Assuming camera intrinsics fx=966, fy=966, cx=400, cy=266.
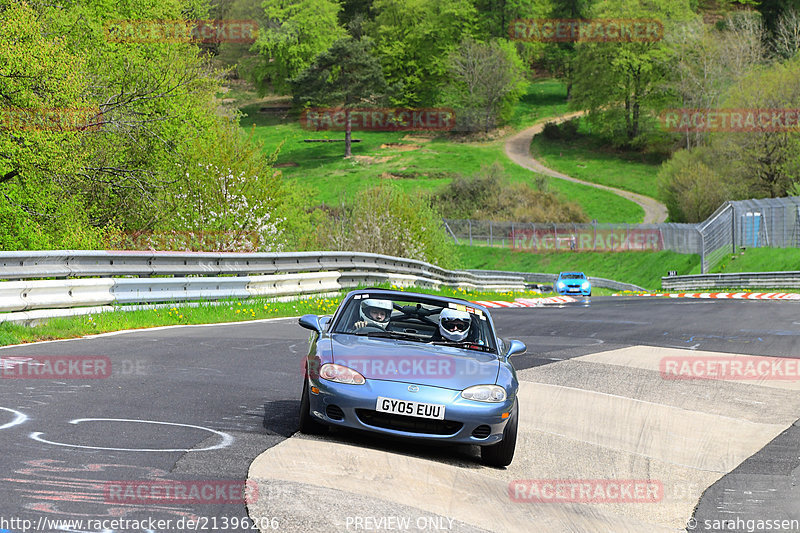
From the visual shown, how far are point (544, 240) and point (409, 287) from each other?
151ft

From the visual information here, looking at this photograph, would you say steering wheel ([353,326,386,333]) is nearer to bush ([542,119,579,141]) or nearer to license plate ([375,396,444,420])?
license plate ([375,396,444,420])

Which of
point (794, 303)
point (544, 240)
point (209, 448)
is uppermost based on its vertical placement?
point (209, 448)

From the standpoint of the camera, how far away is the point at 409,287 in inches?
1059

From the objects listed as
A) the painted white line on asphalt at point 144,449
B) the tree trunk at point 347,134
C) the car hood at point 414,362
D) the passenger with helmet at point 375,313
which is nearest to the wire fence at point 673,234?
the tree trunk at point 347,134

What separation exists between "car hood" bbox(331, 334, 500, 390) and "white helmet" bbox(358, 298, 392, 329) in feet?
1.60

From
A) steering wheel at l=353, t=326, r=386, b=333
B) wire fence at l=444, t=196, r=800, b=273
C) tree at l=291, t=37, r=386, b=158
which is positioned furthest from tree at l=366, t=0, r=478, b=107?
steering wheel at l=353, t=326, r=386, b=333

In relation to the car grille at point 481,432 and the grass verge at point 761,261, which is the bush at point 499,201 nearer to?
the grass verge at point 761,261

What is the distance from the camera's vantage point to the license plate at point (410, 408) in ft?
23.2

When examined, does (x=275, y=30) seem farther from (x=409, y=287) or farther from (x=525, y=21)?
(x=409, y=287)

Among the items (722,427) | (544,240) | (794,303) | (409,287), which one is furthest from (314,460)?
(544,240)

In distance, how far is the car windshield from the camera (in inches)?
326

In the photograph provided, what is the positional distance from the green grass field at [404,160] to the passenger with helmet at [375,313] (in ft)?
240

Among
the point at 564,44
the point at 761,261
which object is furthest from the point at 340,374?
the point at 564,44

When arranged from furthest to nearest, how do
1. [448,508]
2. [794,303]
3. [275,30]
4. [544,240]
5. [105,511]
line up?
[275,30]
[544,240]
[794,303]
[448,508]
[105,511]
